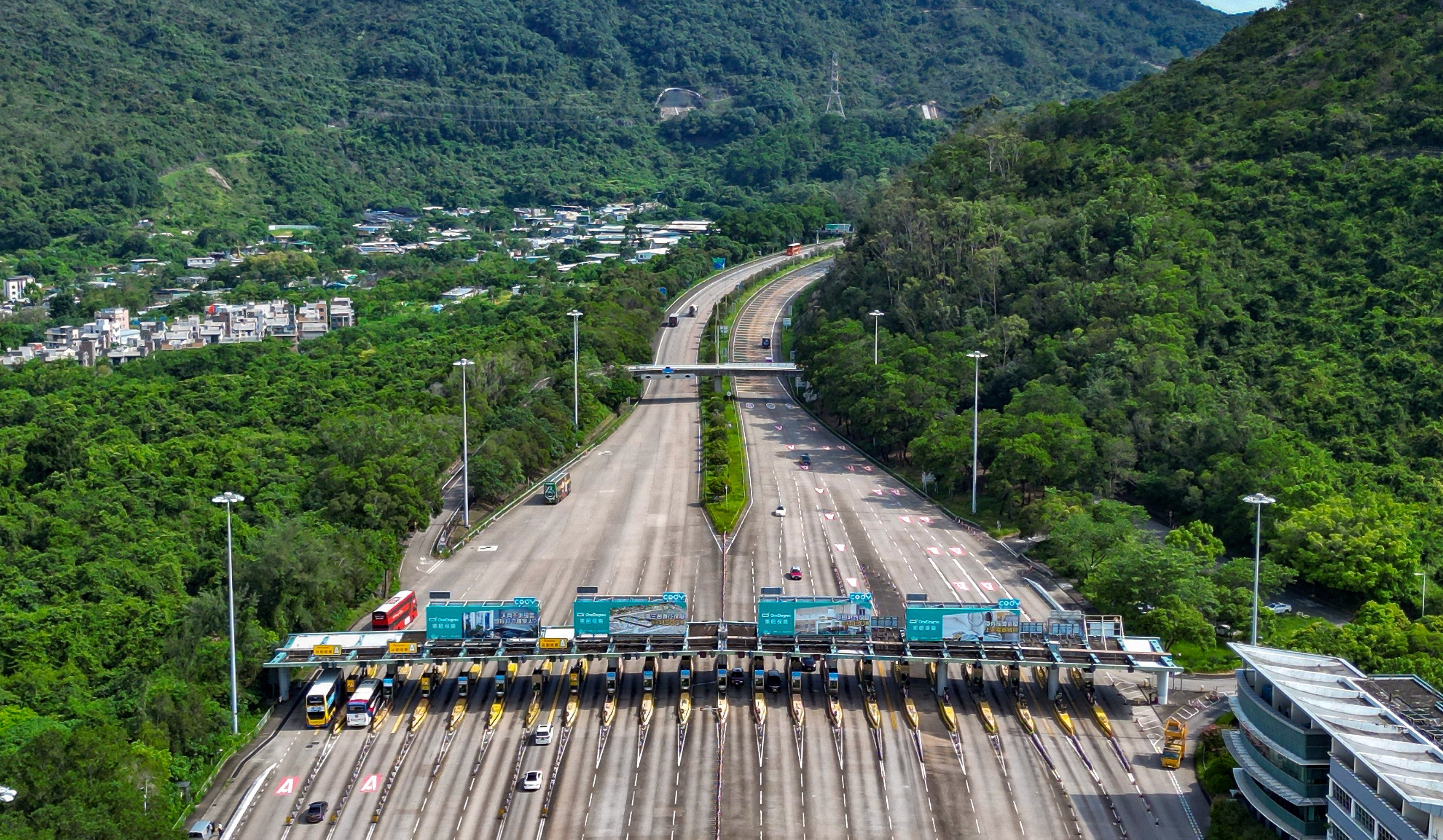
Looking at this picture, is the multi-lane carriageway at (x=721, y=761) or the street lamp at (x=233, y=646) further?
the street lamp at (x=233, y=646)

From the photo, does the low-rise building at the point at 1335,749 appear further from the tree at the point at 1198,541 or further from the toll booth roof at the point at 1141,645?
the tree at the point at 1198,541

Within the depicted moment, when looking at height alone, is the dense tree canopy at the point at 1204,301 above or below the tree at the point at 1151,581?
above

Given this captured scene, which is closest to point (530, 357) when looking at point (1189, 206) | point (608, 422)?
point (608, 422)

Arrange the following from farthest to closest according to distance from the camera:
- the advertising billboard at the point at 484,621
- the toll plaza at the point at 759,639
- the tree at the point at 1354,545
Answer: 1. the tree at the point at 1354,545
2. the advertising billboard at the point at 484,621
3. the toll plaza at the point at 759,639

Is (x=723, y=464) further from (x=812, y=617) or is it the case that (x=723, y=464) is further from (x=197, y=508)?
(x=812, y=617)

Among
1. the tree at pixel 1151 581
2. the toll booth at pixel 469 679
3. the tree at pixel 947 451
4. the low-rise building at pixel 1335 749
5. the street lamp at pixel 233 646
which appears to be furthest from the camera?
the tree at pixel 947 451

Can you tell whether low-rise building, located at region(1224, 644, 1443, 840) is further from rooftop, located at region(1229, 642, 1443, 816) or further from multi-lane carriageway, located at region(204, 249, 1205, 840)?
multi-lane carriageway, located at region(204, 249, 1205, 840)

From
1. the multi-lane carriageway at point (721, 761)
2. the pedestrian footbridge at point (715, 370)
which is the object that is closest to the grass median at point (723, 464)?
the pedestrian footbridge at point (715, 370)
